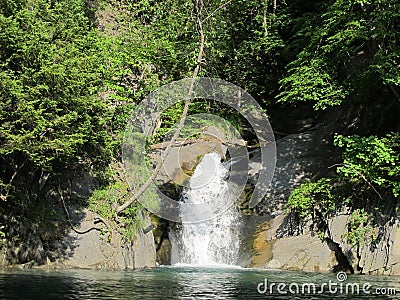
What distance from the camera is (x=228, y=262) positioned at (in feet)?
54.4

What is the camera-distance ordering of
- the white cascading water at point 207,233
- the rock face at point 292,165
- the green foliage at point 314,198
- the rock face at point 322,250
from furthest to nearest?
the rock face at point 292,165 → the white cascading water at point 207,233 → the green foliage at point 314,198 → the rock face at point 322,250

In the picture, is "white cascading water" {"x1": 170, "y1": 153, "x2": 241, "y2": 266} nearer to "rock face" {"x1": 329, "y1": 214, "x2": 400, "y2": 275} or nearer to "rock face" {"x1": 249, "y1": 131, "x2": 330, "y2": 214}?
"rock face" {"x1": 249, "y1": 131, "x2": 330, "y2": 214}

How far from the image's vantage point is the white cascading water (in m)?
17.0

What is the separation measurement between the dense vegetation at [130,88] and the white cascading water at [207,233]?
108 inches

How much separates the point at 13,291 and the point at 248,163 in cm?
1212

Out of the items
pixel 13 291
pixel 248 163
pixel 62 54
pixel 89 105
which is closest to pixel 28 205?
pixel 89 105

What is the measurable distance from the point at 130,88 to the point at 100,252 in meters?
5.86

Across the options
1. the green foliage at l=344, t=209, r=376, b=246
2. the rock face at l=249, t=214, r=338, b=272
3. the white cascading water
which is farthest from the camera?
the white cascading water

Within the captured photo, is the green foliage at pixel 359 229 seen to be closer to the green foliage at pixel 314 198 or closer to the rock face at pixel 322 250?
the rock face at pixel 322 250

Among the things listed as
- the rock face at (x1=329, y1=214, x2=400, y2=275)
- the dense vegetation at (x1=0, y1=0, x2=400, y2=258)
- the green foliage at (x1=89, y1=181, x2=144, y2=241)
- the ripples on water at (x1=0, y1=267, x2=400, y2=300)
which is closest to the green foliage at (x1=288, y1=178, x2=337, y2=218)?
the dense vegetation at (x1=0, y1=0, x2=400, y2=258)
